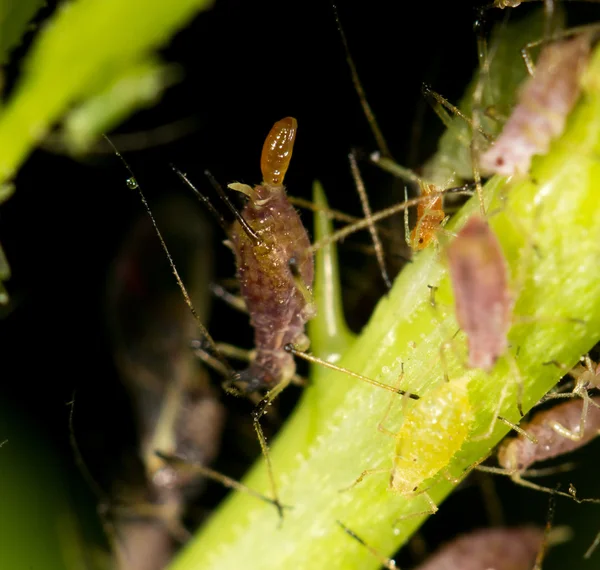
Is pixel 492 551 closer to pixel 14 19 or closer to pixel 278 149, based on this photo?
pixel 278 149

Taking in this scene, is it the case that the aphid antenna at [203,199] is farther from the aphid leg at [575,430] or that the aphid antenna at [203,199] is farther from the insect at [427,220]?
the aphid leg at [575,430]

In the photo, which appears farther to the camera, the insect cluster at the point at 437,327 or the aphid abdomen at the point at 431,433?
the aphid abdomen at the point at 431,433

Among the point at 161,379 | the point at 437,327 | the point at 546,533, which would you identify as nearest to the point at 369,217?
the point at 437,327

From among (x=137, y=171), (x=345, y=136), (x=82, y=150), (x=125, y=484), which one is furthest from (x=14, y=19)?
(x=125, y=484)

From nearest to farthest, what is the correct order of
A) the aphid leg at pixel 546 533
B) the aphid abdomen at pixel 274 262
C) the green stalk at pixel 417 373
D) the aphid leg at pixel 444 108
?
the green stalk at pixel 417 373 < the aphid abdomen at pixel 274 262 < the aphid leg at pixel 444 108 < the aphid leg at pixel 546 533

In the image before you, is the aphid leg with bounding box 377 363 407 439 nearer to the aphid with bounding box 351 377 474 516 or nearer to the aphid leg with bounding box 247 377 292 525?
the aphid with bounding box 351 377 474 516

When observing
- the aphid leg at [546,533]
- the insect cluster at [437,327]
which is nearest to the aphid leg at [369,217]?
the insect cluster at [437,327]

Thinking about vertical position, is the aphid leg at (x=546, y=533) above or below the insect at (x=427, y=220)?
below
